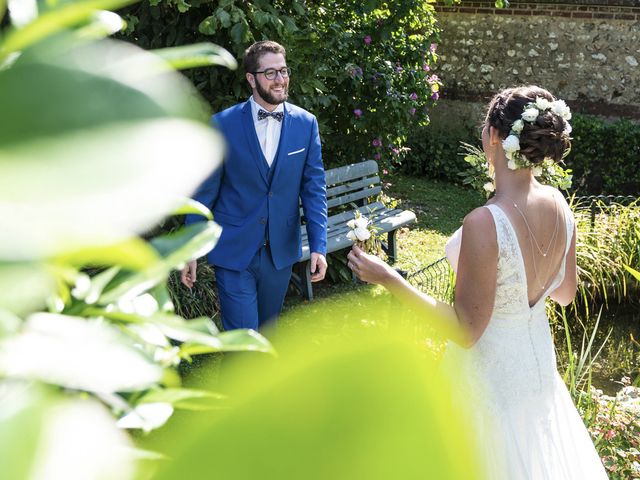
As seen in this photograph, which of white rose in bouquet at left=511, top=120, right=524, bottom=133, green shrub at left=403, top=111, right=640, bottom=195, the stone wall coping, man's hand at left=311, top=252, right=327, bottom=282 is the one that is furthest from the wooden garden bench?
the stone wall coping

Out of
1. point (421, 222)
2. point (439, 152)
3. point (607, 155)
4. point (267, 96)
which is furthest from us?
point (439, 152)

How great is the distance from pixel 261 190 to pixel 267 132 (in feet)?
0.96

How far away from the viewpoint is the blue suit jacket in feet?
12.6

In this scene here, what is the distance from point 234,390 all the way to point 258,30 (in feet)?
17.6

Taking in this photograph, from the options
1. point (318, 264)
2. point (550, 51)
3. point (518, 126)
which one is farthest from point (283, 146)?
point (550, 51)

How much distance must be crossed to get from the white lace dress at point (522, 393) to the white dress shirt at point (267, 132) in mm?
1257

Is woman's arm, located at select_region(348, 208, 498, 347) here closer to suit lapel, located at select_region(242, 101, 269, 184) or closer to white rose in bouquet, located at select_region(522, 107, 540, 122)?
white rose in bouquet, located at select_region(522, 107, 540, 122)

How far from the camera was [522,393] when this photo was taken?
2.94 meters

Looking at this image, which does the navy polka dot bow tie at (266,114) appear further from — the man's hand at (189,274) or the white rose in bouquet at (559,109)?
the white rose in bouquet at (559,109)

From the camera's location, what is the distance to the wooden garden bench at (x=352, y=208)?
6068 millimetres

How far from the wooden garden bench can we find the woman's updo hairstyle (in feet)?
10.1

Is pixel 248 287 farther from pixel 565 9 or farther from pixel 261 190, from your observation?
pixel 565 9

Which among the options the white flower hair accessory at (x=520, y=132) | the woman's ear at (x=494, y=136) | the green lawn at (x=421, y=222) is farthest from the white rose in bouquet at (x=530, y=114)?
the green lawn at (x=421, y=222)

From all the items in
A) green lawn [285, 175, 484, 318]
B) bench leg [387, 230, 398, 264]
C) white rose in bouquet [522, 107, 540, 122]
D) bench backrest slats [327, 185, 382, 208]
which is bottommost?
green lawn [285, 175, 484, 318]
